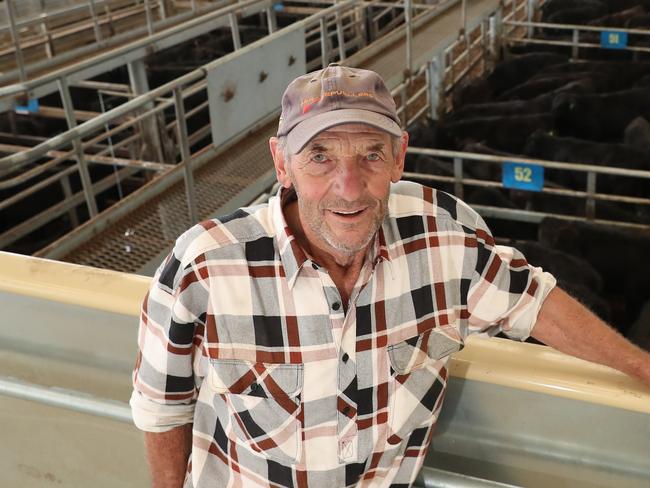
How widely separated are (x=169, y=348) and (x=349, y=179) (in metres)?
0.50

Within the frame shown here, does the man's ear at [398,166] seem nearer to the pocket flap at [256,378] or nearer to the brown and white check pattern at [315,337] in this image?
the brown and white check pattern at [315,337]

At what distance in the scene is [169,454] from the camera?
183 cm

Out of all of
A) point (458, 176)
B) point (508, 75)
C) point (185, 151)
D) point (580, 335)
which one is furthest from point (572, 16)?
point (580, 335)

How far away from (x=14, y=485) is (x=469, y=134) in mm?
5452

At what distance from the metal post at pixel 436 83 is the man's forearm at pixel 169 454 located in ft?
19.7

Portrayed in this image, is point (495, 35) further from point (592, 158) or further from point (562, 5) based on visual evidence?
point (592, 158)

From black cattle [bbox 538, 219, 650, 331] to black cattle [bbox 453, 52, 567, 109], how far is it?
3.36 metres

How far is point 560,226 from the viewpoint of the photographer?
5.09 metres

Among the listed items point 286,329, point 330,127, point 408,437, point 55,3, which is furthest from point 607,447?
point 55,3

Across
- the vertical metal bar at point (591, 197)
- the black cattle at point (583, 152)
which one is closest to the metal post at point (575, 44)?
the black cattle at point (583, 152)

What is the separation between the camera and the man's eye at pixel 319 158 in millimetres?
1607

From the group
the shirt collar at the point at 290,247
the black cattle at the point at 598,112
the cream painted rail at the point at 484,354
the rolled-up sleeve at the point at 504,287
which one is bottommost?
the black cattle at the point at 598,112

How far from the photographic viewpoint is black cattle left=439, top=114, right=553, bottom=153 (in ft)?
23.5

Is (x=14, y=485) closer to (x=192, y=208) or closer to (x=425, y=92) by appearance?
(x=192, y=208)
